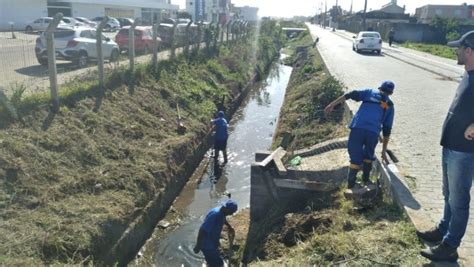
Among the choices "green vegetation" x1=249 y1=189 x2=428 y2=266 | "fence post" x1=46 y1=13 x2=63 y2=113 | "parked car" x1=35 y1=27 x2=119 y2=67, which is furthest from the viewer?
"parked car" x1=35 y1=27 x2=119 y2=67

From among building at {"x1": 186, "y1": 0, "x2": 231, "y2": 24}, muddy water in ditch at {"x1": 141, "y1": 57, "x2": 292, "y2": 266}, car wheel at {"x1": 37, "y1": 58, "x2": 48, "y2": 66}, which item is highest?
building at {"x1": 186, "y1": 0, "x2": 231, "y2": 24}

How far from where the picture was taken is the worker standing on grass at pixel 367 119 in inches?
235

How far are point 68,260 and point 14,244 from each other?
2.24 ft

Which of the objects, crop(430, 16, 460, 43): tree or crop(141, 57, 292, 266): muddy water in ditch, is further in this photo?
crop(430, 16, 460, 43): tree

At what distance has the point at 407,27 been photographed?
154ft

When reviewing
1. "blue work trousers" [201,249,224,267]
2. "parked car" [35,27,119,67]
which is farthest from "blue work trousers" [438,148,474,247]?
"parked car" [35,27,119,67]

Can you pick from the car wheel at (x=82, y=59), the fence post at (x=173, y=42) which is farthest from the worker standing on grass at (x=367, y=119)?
the fence post at (x=173, y=42)

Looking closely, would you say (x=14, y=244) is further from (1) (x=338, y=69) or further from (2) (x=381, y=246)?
(1) (x=338, y=69)

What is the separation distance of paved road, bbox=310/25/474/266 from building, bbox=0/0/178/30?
93.2ft

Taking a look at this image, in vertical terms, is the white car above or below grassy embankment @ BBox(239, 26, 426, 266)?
above

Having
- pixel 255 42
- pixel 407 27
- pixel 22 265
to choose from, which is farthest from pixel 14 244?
pixel 407 27

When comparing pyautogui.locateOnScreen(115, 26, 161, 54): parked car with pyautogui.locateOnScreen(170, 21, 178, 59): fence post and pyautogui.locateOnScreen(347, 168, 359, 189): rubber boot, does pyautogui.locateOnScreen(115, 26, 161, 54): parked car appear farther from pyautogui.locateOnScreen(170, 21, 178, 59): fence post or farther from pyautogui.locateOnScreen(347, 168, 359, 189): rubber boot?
pyautogui.locateOnScreen(347, 168, 359, 189): rubber boot

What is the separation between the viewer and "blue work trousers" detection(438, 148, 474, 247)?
3842 mm

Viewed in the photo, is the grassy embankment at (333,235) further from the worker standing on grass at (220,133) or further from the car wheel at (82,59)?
the car wheel at (82,59)
